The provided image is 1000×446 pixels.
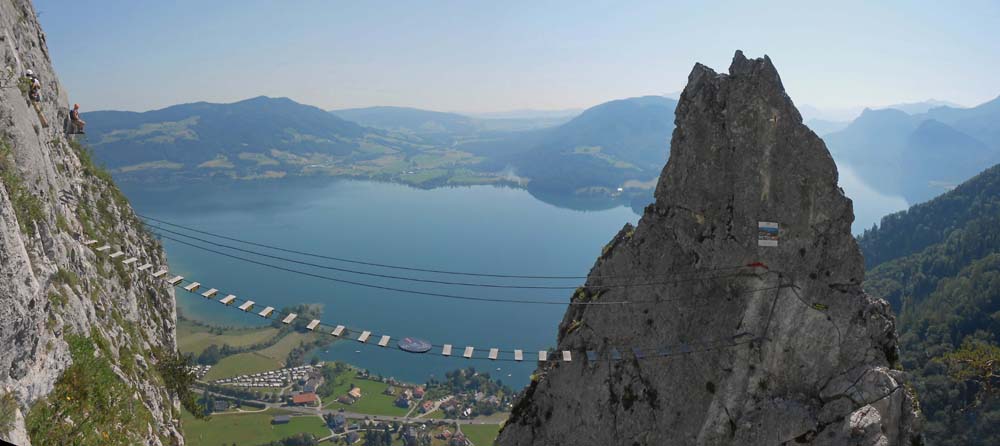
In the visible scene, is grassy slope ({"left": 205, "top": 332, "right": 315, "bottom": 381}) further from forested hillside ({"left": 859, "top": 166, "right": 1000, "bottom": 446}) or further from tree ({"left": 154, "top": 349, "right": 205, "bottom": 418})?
forested hillside ({"left": 859, "top": 166, "right": 1000, "bottom": 446})

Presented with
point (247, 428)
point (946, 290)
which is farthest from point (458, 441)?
point (946, 290)

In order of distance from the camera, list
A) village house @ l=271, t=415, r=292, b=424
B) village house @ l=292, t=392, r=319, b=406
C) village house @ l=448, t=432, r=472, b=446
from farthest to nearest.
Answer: village house @ l=292, t=392, r=319, b=406 < village house @ l=271, t=415, r=292, b=424 < village house @ l=448, t=432, r=472, b=446

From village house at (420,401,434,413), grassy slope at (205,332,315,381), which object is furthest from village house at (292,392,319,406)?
village house at (420,401,434,413)

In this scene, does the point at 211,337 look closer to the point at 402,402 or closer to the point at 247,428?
the point at 247,428

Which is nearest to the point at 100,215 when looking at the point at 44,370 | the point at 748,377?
the point at 44,370

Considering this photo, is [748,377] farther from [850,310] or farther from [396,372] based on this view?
[396,372]

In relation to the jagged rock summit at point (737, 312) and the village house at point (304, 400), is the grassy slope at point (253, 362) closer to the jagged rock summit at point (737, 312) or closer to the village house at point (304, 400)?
the village house at point (304, 400)

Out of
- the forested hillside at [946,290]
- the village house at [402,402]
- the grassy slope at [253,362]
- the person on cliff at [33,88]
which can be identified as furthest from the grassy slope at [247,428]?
the forested hillside at [946,290]
